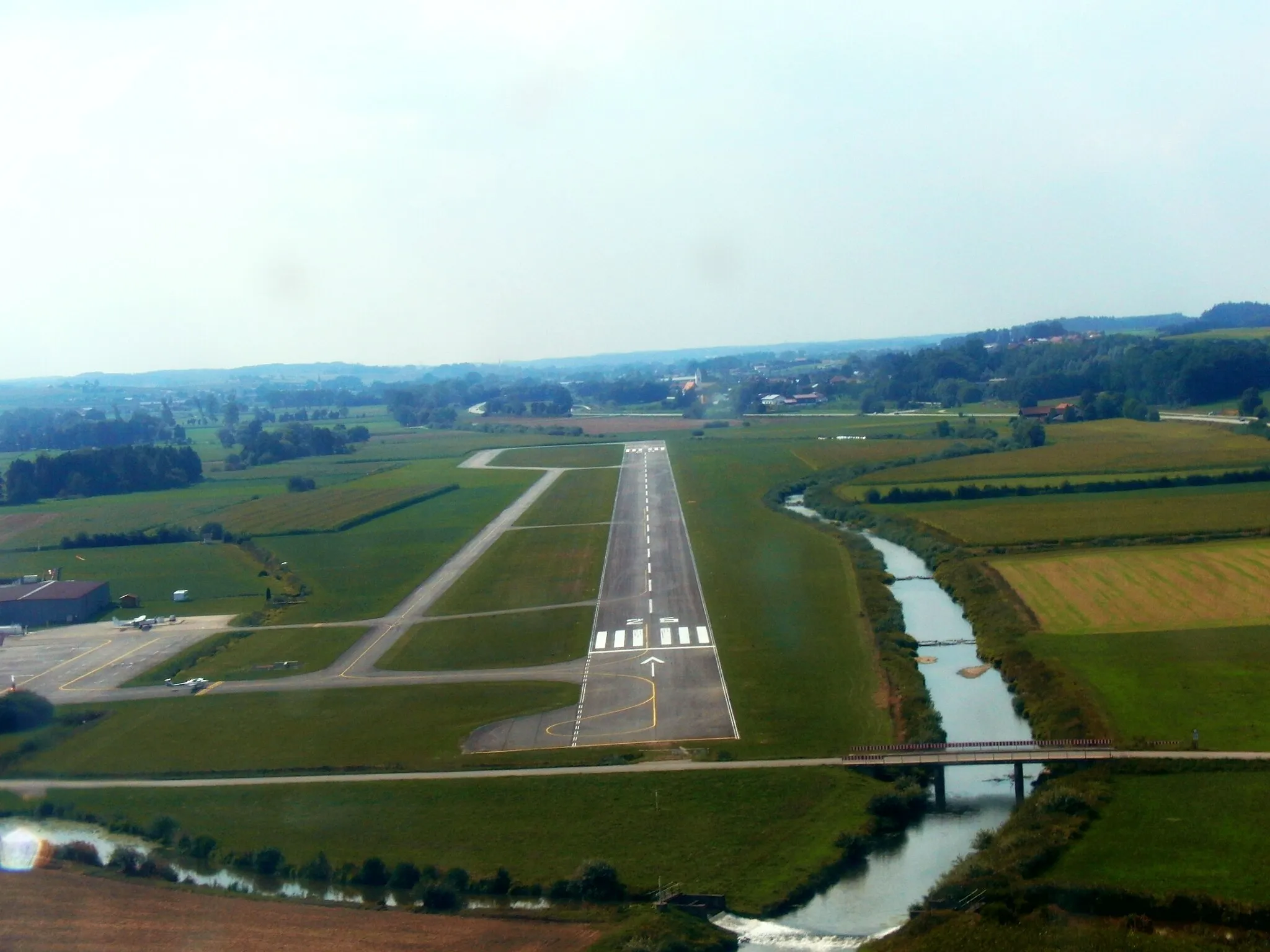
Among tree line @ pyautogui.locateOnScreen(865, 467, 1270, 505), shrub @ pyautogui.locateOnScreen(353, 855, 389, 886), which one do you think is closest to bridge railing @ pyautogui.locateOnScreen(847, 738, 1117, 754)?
shrub @ pyautogui.locateOnScreen(353, 855, 389, 886)

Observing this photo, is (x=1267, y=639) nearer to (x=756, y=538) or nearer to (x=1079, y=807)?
(x=1079, y=807)

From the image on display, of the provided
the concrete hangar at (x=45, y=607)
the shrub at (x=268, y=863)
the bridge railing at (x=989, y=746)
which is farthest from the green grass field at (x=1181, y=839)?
the concrete hangar at (x=45, y=607)

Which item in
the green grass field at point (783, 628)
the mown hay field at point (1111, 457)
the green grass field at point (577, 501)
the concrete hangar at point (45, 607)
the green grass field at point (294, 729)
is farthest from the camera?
the mown hay field at point (1111, 457)

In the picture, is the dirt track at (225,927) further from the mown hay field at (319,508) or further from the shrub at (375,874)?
the mown hay field at (319,508)

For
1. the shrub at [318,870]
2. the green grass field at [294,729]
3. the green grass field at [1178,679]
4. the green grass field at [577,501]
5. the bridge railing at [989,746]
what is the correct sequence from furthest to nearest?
1. the green grass field at [577,501]
2. the green grass field at [294,729]
3. the green grass field at [1178,679]
4. the bridge railing at [989,746]
5. the shrub at [318,870]

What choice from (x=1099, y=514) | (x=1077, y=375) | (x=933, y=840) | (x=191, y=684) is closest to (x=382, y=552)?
(x=191, y=684)

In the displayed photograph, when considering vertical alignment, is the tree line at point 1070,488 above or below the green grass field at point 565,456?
below

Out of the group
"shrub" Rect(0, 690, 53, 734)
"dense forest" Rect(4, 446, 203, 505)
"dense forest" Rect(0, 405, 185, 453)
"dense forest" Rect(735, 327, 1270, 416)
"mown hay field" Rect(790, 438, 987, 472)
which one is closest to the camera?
"shrub" Rect(0, 690, 53, 734)

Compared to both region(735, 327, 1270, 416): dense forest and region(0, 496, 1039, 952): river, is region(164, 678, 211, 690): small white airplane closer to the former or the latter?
region(0, 496, 1039, 952): river
